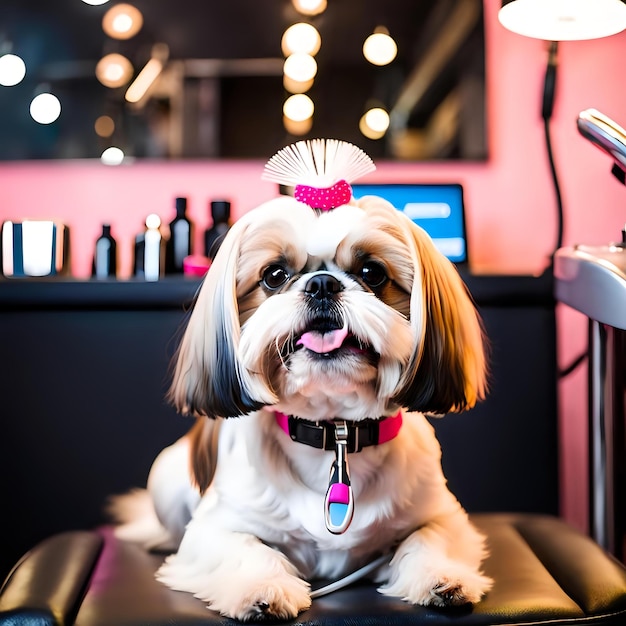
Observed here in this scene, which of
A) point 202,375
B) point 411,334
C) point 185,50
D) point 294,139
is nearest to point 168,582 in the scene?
point 202,375

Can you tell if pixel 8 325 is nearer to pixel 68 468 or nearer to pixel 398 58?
pixel 68 468

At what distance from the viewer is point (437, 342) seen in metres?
1.14

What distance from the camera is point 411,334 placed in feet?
3.66

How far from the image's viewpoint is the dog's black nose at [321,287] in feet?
3.50

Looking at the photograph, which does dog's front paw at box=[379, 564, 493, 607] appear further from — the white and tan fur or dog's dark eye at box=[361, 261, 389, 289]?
dog's dark eye at box=[361, 261, 389, 289]

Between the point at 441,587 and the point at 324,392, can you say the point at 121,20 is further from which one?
the point at 441,587

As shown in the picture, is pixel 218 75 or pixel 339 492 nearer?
pixel 339 492

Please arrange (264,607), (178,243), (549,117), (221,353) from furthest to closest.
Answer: (549,117)
(178,243)
(221,353)
(264,607)

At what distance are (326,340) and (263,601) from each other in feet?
1.10

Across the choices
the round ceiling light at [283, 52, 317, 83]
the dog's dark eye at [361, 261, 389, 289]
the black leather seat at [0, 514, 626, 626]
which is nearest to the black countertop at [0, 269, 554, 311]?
the black leather seat at [0, 514, 626, 626]

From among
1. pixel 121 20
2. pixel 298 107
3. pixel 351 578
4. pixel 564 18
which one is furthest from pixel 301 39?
pixel 351 578

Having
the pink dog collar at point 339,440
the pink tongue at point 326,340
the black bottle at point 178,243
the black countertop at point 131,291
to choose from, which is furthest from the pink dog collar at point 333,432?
the black bottle at point 178,243

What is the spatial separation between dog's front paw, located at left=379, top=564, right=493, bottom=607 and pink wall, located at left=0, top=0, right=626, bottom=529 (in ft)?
3.53

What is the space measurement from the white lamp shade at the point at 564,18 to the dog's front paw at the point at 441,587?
116cm
